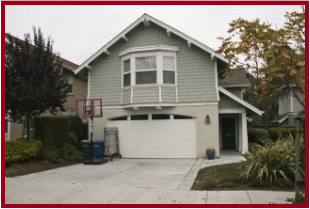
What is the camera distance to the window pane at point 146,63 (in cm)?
1761

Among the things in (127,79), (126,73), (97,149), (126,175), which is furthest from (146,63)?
(126,175)

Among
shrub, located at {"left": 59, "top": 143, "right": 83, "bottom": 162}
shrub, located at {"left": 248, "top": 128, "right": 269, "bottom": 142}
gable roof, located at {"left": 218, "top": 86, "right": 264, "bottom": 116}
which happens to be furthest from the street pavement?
shrub, located at {"left": 248, "top": 128, "right": 269, "bottom": 142}

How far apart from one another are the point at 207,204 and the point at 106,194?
2.72 m

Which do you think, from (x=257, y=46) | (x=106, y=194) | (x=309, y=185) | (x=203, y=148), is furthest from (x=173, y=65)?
(x=309, y=185)

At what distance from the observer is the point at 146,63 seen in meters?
17.7

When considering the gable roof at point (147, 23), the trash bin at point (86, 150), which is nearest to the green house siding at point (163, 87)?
the gable roof at point (147, 23)

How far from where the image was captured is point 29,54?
579 inches

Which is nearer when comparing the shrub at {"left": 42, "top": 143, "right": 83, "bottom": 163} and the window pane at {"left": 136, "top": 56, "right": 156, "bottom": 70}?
the shrub at {"left": 42, "top": 143, "right": 83, "bottom": 163}

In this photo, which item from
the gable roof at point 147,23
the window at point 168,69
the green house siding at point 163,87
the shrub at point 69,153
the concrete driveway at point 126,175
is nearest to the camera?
the concrete driveway at point 126,175

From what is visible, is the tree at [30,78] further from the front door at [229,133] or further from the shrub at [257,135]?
the shrub at [257,135]

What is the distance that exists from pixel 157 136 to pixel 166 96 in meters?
2.25

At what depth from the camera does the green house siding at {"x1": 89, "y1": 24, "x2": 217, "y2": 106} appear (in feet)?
57.0

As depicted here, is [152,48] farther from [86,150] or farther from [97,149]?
[86,150]

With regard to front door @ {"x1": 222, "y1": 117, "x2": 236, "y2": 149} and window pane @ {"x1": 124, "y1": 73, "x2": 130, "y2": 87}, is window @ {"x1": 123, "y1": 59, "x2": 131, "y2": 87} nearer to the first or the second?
window pane @ {"x1": 124, "y1": 73, "x2": 130, "y2": 87}
